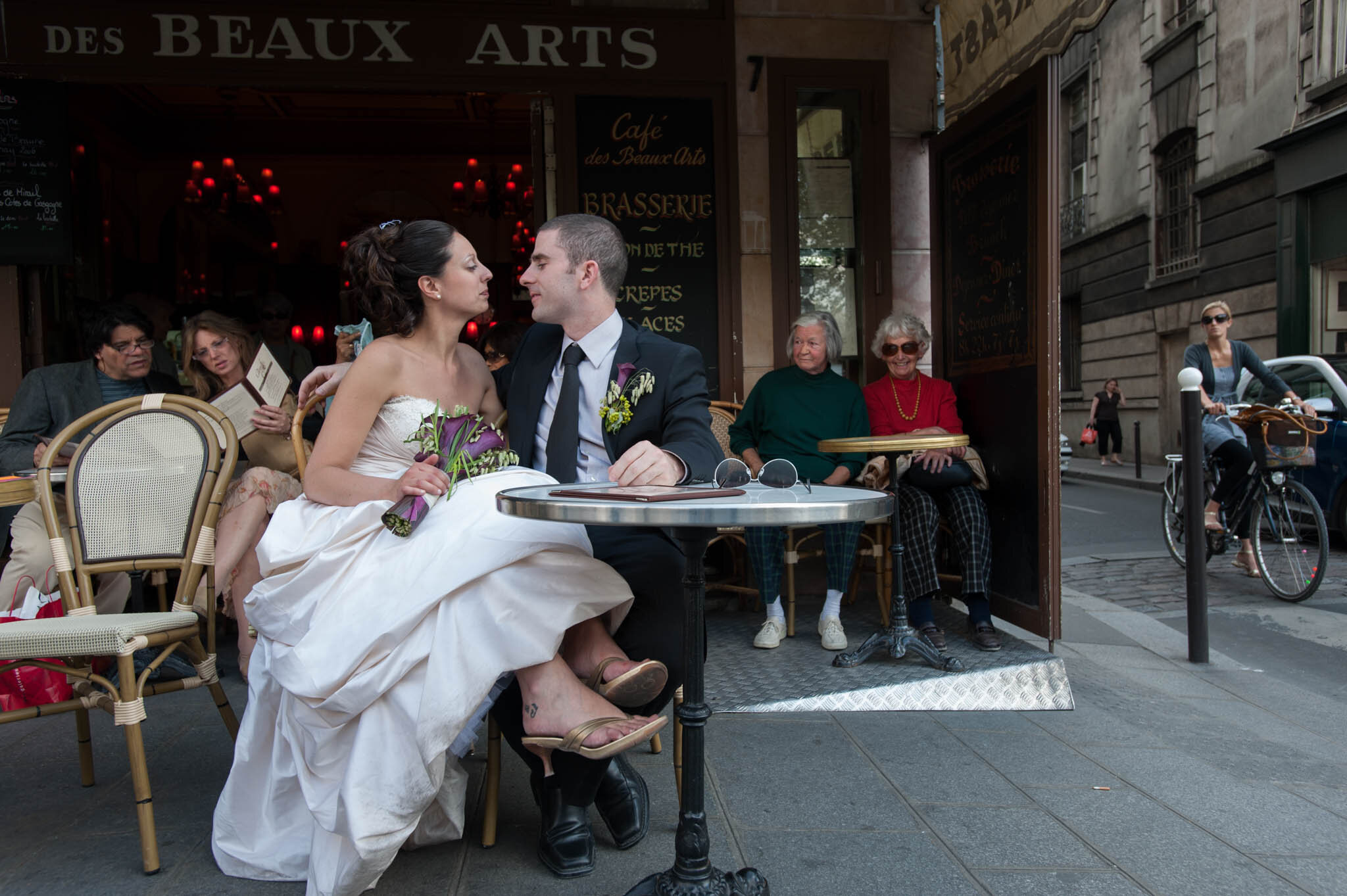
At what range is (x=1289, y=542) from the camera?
19.3 ft

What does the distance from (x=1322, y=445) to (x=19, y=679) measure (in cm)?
814

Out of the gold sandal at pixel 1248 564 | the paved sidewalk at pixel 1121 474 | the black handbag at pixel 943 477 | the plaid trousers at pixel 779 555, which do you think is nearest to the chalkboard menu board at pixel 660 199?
the plaid trousers at pixel 779 555

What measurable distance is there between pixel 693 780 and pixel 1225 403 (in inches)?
252

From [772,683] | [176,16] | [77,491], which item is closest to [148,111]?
[176,16]

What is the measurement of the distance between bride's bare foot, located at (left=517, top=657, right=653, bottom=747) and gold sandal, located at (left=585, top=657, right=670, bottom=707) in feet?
0.09

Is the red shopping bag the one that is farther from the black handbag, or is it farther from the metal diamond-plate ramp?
the black handbag

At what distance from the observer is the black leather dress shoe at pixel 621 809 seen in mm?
2287

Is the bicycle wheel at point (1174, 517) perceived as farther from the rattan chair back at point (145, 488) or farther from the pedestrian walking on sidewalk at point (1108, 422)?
the pedestrian walking on sidewalk at point (1108, 422)

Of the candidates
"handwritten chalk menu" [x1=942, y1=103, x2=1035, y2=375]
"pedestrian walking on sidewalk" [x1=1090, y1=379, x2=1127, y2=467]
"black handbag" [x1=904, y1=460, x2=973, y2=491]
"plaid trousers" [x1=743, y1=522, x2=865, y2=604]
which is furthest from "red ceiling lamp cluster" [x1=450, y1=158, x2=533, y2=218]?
"pedestrian walking on sidewalk" [x1=1090, y1=379, x2=1127, y2=467]

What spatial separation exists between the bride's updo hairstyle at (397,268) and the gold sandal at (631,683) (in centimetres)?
109

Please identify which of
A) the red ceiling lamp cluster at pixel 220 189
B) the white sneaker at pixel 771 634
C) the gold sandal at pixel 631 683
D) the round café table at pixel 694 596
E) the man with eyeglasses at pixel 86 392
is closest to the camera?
the round café table at pixel 694 596

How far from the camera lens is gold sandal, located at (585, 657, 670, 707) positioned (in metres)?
2.01

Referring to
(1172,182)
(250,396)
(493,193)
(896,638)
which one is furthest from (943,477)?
(1172,182)

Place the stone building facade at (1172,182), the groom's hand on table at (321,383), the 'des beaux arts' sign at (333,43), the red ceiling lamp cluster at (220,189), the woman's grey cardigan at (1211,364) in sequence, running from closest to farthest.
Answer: the groom's hand on table at (321,383) → the 'des beaux arts' sign at (333,43) → the woman's grey cardigan at (1211,364) → the red ceiling lamp cluster at (220,189) → the stone building facade at (1172,182)
